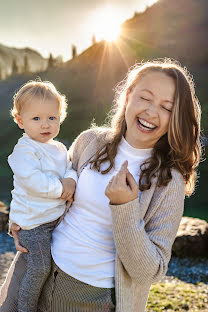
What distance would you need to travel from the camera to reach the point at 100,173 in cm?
188

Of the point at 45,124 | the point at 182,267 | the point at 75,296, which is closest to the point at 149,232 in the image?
the point at 75,296

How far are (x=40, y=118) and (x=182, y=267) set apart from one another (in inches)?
237

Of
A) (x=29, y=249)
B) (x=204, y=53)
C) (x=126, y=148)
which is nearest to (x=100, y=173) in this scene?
(x=126, y=148)

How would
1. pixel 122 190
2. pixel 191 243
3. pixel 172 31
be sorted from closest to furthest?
pixel 122 190 → pixel 191 243 → pixel 172 31

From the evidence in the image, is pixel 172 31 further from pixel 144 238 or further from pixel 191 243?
pixel 144 238

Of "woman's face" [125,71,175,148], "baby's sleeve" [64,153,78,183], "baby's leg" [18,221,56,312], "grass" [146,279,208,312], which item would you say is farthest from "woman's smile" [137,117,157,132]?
"grass" [146,279,208,312]

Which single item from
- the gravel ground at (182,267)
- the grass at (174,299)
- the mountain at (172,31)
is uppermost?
the mountain at (172,31)

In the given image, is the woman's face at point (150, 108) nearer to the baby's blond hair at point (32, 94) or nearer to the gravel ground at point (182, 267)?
the baby's blond hair at point (32, 94)

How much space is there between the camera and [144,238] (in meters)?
1.59

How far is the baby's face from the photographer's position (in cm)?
192

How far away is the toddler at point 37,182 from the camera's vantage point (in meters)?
1.80

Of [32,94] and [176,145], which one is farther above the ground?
[32,94]

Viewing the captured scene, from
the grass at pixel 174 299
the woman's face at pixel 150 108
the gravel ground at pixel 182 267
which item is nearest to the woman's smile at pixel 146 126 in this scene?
the woman's face at pixel 150 108

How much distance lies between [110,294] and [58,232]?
0.37 metres
